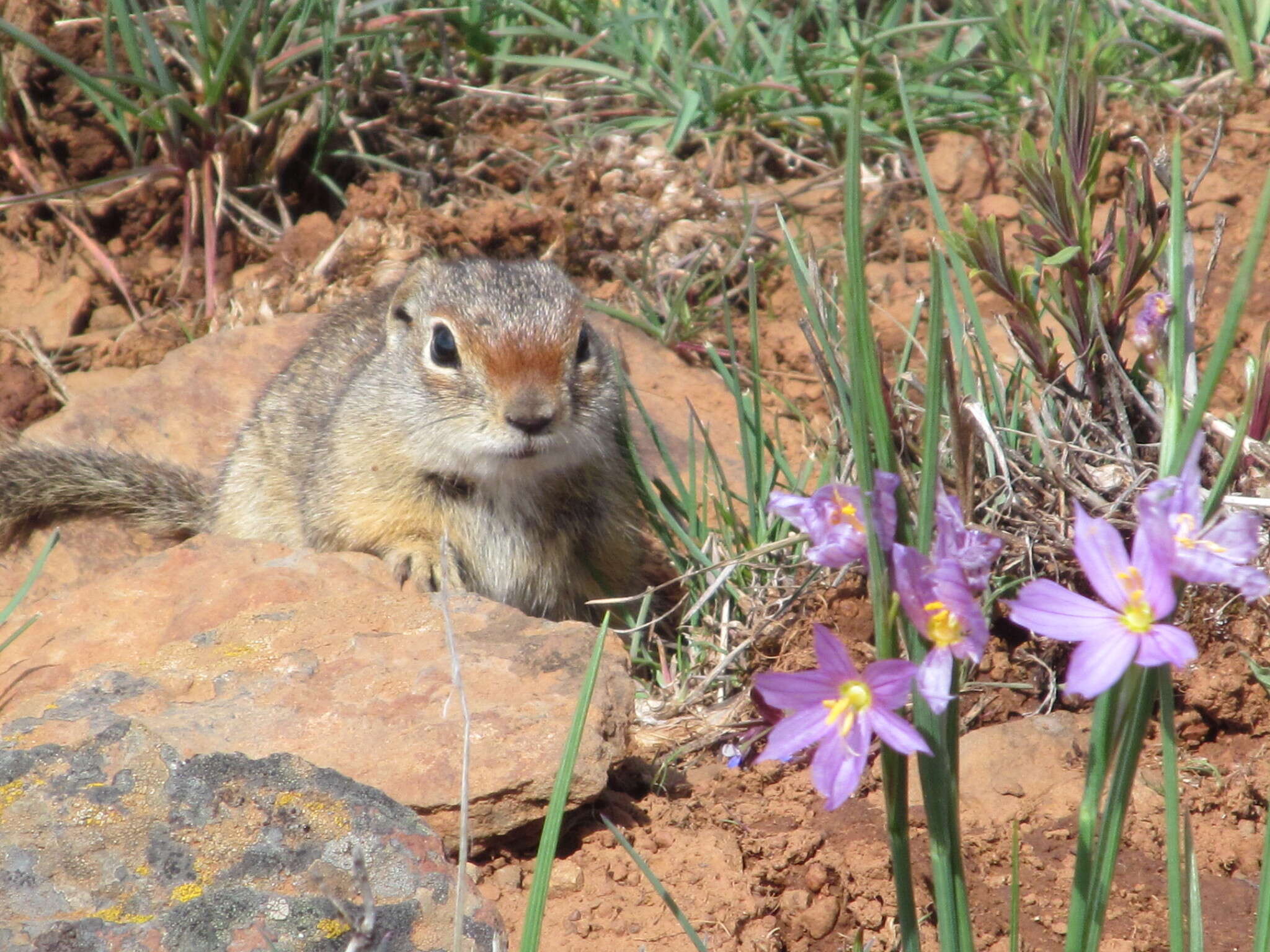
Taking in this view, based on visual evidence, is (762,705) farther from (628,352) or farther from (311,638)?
(628,352)

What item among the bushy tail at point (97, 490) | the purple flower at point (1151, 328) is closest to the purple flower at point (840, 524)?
Result: the purple flower at point (1151, 328)

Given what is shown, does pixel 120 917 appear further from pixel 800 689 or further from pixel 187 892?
pixel 800 689

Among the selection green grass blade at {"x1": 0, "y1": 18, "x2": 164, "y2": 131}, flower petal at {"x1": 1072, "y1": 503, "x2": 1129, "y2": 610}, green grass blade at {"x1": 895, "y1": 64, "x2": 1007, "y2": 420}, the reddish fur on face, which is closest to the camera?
flower petal at {"x1": 1072, "y1": 503, "x2": 1129, "y2": 610}

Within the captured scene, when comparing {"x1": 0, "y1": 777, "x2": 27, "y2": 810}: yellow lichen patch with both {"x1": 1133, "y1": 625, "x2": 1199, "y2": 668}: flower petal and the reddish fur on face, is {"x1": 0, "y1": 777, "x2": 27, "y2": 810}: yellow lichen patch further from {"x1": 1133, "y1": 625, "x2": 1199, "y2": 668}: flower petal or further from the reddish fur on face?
{"x1": 1133, "y1": 625, "x2": 1199, "y2": 668}: flower petal

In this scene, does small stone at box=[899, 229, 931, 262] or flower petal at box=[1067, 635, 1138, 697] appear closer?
flower petal at box=[1067, 635, 1138, 697]

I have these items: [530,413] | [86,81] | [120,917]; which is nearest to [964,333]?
[530,413]

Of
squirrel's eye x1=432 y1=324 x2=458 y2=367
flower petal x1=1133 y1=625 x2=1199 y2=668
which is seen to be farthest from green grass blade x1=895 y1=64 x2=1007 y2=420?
flower petal x1=1133 y1=625 x2=1199 y2=668

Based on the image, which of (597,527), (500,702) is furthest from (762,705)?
(597,527)

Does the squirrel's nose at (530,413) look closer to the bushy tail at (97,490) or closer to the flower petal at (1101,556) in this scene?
the bushy tail at (97,490)
